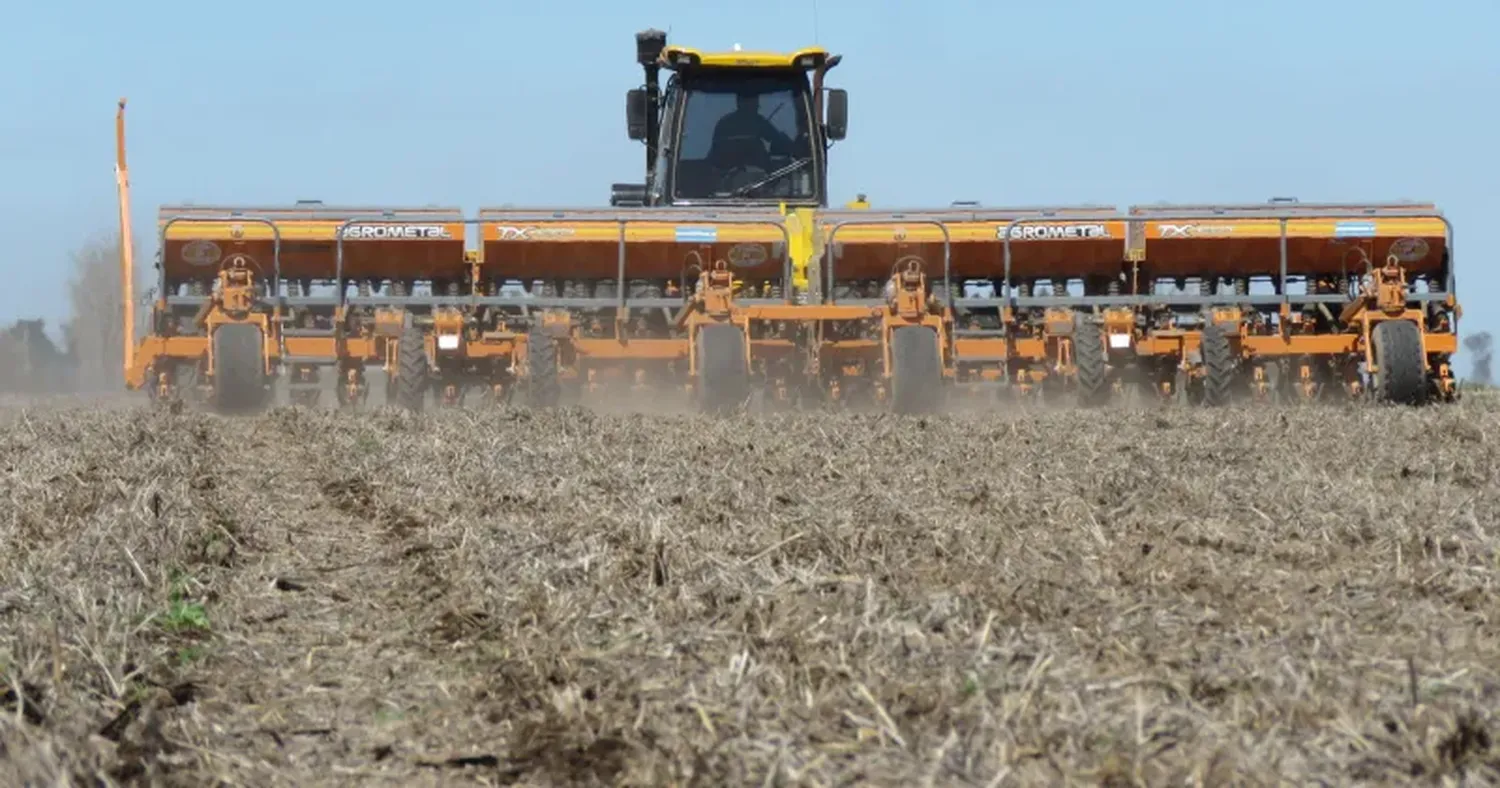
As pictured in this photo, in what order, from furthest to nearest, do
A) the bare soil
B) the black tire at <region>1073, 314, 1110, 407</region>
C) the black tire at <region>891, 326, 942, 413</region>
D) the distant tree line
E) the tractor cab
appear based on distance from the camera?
the distant tree line, the tractor cab, the black tire at <region>1073, 314, 1110, 407</region>, the black tire at <region>891, 326, 942, 413</region>, the bare soil

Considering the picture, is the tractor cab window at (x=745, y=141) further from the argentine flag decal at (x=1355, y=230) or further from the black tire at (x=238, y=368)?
the argentine flag decal at (x=1355, y=230)

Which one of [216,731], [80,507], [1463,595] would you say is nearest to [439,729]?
[216,731]

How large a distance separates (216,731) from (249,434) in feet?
26.7

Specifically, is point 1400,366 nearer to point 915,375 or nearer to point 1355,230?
point 1355,230

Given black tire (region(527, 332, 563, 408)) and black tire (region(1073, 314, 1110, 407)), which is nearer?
black tire (region(527, 332, 563, 408))

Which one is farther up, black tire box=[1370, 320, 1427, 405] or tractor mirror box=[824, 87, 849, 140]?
tractor mirror box=[824, 87, 849, 140]

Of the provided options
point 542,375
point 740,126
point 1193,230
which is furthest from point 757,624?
point 740,126

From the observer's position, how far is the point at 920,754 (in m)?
3.21

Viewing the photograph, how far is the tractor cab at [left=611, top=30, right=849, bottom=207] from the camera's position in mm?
16656

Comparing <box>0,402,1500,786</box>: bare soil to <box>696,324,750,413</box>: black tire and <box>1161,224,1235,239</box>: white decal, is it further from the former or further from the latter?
<box>1161,224,1235,239</box>: white decal

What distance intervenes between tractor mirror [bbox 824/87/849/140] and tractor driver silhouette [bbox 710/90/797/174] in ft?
2.64

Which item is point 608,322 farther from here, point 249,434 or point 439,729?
point 439,729

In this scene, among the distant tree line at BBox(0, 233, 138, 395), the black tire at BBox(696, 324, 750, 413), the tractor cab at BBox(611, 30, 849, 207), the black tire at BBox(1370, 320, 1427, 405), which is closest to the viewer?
the black tire at BBox(696, 324, 750, 413)

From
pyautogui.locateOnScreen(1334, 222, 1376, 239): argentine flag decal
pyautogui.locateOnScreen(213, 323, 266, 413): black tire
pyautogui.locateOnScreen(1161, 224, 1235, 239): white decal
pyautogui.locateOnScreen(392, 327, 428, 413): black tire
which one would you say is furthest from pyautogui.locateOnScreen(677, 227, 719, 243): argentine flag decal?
pyautogui.locateOnScreen(1334, 222, 1376, 239): argentine flag decal
